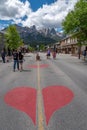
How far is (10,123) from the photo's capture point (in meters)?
5.66

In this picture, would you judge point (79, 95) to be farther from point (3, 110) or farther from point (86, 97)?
point (3, 110)

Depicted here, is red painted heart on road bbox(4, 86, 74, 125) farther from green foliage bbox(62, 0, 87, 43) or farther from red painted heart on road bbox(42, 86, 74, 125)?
green foliage bbox(62, 0, 87, 43)

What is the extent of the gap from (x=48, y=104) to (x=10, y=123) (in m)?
2.14

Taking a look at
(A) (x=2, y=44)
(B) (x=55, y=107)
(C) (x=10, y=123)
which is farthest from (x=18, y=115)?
(A) (x=2, y=44)

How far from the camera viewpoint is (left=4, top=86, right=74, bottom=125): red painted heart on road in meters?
6.87

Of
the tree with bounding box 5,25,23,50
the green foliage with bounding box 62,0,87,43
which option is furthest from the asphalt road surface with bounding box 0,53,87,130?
the tree with bounding box 5,25,23,50

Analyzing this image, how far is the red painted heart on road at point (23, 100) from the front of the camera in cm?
686

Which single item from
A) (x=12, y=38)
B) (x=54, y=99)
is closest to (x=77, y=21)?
(x=54, y=99)

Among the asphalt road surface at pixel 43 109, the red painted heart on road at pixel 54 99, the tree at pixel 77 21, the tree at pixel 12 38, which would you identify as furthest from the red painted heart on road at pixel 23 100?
the tree at pixel 12 38

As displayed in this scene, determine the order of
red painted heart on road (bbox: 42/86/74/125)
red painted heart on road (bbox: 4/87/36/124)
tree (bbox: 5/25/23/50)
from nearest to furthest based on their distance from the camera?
red painted heart on road (bbox: 4/87/36/124) < red painted heart on road (bbox: 42/86/74/125) < tree (bbox: 5/25/23/50)

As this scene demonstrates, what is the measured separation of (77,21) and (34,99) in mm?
24478

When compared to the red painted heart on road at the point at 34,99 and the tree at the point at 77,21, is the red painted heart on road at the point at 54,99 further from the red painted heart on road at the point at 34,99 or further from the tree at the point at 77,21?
the tree at the point at 77,21

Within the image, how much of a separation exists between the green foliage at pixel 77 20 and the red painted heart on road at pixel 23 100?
23098 mm

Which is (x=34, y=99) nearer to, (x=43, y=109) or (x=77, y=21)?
(x=43, y=109)
